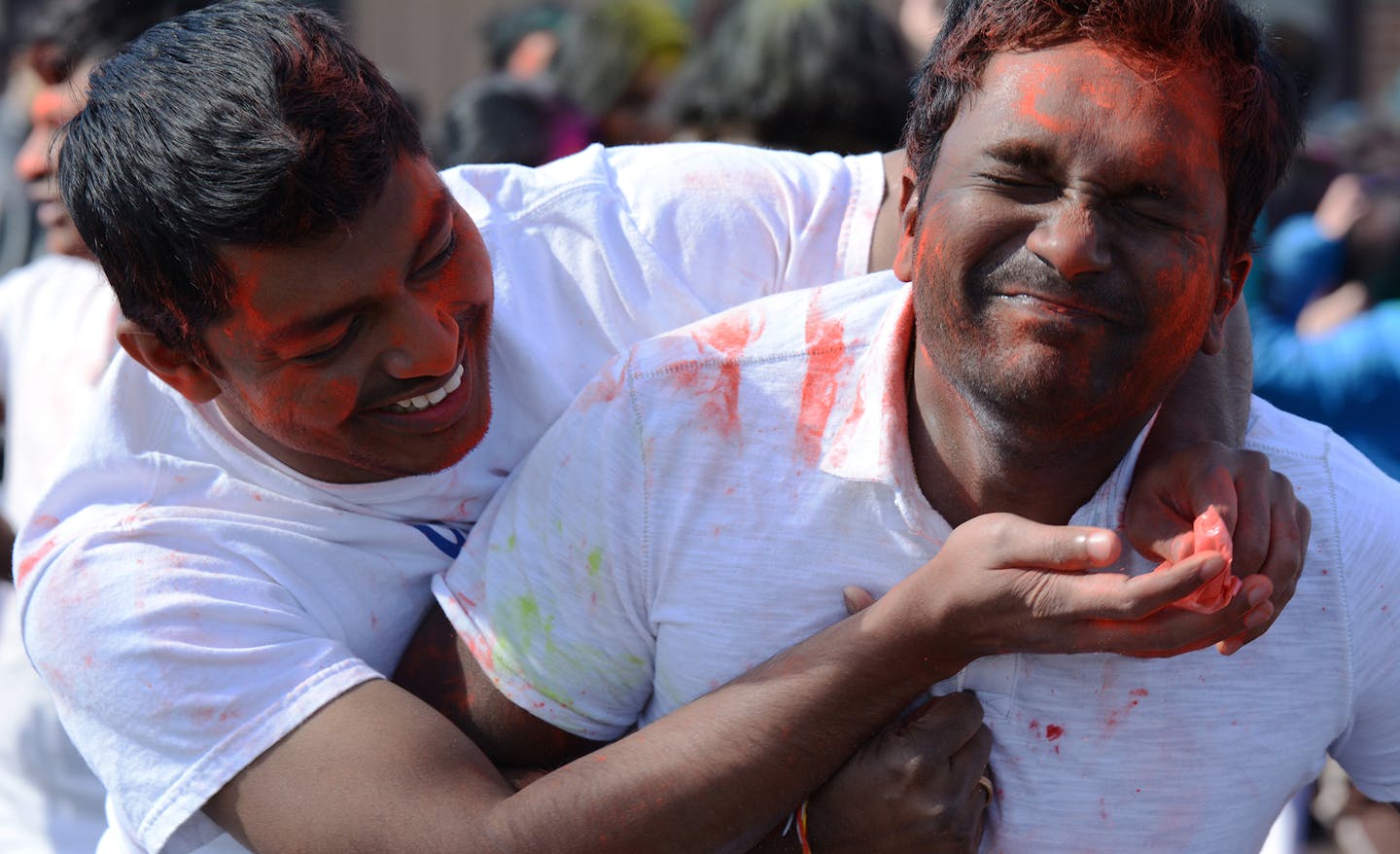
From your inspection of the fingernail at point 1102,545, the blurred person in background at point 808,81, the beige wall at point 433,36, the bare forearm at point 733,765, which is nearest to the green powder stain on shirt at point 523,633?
the bare forearm at point 733,765

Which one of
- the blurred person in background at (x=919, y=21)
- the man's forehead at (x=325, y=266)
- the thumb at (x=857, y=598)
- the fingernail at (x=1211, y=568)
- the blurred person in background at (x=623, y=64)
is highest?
the man's forehead at (x=325, y=266)

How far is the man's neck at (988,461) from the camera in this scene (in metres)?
1.93

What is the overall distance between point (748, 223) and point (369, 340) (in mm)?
636

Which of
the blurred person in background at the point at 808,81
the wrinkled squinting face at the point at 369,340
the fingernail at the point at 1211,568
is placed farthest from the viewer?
the blurred person in background at the point at 808,81

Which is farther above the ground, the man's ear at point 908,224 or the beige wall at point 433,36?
the man's ear at point 908,224

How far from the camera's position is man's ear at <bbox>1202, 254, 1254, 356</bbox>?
6.40ft

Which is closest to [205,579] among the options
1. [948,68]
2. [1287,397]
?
[948,68]

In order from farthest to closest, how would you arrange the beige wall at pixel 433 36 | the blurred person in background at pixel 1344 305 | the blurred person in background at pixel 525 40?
the beige wall at pixel 433 36 < the blurred person in background at pixel 525 40 < the blurred person in background at pixel 1344 305

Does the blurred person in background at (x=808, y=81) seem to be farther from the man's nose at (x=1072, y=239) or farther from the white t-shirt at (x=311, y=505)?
the man's nose at (x=1072, y=239)

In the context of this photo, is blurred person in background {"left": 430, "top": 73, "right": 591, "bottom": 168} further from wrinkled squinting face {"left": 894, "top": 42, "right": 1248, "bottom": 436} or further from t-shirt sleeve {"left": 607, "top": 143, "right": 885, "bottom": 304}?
wrinkled squinting face {"left": 894, "top": 42, "right": 1248, "bottom": 436}

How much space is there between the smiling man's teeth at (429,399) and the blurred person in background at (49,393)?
1.22 m

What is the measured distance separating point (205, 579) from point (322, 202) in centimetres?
55

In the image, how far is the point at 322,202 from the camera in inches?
78.0

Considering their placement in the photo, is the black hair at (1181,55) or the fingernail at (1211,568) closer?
the fingernail at (1211,568)
